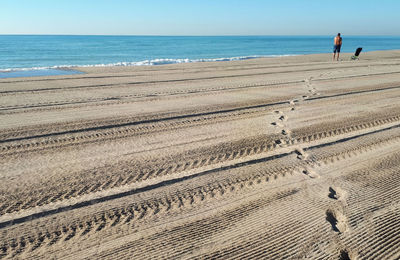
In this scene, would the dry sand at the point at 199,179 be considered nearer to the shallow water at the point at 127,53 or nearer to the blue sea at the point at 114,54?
the blue sea at the point at 114,54

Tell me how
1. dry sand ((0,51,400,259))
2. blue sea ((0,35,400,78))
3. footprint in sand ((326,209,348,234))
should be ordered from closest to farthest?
dry sand ((0,51,400,259)) < footprint in sand ((326,209,348,234)) < blue sea ((0,35,400,78))

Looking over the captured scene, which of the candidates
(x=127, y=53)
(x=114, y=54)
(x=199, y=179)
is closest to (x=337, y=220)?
(x=199, y=179)

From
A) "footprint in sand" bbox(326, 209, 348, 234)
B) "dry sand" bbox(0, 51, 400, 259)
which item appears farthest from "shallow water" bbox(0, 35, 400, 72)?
"footprint in sand" bbox(326, 209, 348, 234)

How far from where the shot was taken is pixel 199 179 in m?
3.79

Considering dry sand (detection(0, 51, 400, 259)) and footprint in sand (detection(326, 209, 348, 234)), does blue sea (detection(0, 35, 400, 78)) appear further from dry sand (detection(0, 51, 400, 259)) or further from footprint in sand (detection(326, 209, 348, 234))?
footprint in sand (detection(326, 209, 348, 234))

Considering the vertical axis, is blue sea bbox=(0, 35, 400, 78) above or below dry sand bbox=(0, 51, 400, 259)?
above

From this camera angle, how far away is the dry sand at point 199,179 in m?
2.73

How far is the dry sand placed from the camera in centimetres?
273

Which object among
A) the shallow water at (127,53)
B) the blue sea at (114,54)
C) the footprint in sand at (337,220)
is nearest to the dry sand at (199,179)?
the footprint in sand at (337,220)

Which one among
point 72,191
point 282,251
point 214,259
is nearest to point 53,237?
point 72,191

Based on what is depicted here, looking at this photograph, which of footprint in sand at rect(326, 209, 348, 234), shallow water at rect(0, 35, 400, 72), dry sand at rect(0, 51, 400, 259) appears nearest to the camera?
dry sand at rect(0, 51, 400, 259)

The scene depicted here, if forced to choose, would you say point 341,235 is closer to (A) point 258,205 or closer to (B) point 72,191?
(A) point 258,205

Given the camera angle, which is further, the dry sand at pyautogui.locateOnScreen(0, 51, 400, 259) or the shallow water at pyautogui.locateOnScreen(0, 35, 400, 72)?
the shallow water at pyautogui.locateOnScreen(0, 35, 400, 72)

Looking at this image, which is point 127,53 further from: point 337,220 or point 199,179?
point 337,220
